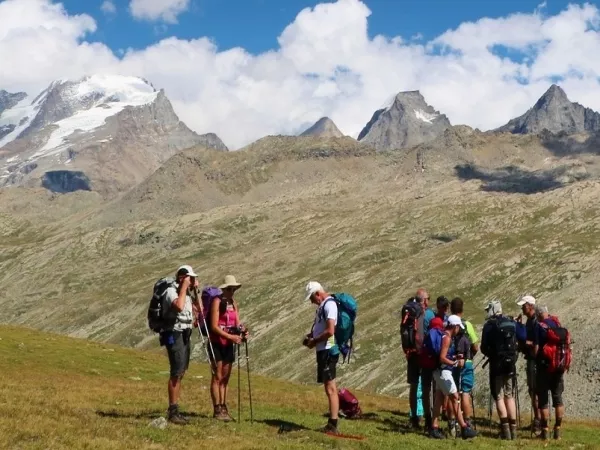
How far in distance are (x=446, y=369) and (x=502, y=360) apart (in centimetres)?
210

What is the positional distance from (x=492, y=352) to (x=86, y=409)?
40.8 ft

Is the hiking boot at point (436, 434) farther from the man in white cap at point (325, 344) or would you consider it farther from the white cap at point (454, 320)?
the white cap at point (454, 320)

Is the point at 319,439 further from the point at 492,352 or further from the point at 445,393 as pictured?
the point at 492,352

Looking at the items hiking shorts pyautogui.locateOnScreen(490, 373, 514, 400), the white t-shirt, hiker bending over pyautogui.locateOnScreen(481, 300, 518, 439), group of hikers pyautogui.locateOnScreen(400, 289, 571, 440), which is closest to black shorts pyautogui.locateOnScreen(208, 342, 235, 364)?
the white t-shirt

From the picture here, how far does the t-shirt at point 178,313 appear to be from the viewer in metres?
18.4

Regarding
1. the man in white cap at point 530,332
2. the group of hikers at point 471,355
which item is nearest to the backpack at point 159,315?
the group of hikers at point 471,355

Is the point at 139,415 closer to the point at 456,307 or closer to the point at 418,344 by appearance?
the point at 418,344

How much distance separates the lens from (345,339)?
64.2ft

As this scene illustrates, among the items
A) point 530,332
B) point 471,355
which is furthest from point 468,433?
point 530,332

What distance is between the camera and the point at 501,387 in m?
21.1

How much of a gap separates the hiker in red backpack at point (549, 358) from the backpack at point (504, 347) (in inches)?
39.4

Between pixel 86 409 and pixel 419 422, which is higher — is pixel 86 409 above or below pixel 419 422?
above

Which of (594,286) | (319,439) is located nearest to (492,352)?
(319,439)

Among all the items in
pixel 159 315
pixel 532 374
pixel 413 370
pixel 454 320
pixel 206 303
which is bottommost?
pixel 532 374
